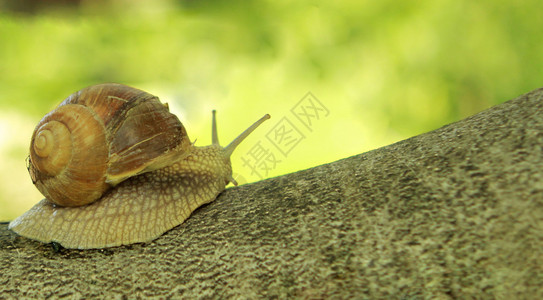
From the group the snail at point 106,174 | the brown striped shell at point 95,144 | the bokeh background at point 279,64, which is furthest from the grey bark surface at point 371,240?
the bokeh background at point 279,64

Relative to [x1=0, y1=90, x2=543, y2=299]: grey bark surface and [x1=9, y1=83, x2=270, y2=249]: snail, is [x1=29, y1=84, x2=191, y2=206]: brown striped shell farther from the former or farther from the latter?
[x1=0, y1=90, x2=543, y2=299]: grey bark surface

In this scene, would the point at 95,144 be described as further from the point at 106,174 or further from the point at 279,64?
→ the point at 279,64

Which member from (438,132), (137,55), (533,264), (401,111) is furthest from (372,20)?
(533,264)

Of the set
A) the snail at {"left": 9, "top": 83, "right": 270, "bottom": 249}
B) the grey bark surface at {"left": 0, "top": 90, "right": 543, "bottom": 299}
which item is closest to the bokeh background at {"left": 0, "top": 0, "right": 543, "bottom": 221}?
the snail at {"left": 9, "top": 83, "right": 270, "bottom": 249}

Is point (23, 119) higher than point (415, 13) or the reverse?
the reverse

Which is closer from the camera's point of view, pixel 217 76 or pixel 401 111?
pixel 401 111

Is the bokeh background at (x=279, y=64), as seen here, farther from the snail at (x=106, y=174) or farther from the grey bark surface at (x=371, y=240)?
the grey bark surface at (x=371, y=240)

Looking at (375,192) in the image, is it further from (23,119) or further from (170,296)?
(23,119)
